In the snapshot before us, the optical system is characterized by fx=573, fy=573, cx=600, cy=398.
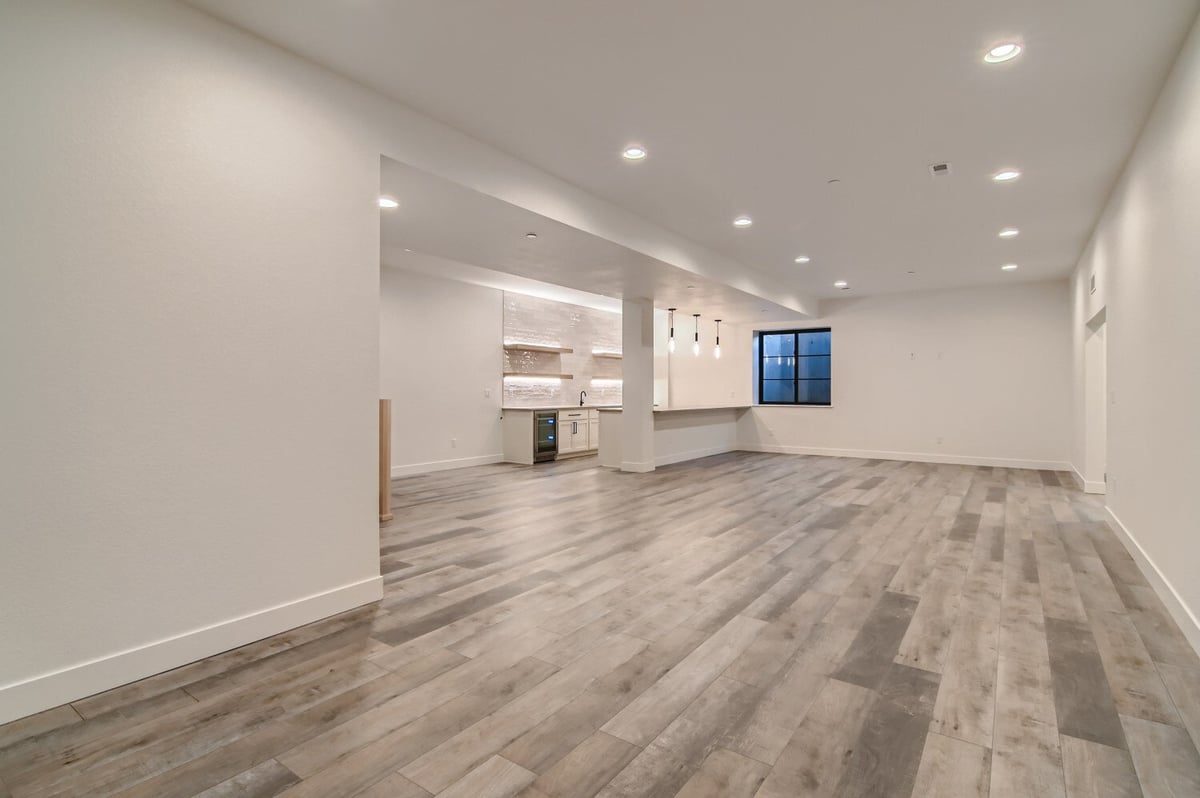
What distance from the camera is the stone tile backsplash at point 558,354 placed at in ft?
30.3

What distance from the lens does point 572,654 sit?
245cm

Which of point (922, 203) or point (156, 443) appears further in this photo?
point (922, 203)

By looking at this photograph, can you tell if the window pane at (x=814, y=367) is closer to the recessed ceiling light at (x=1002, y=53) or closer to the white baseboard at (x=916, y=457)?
the white baseboard at (x=916, y=457)

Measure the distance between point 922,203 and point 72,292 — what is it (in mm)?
5518

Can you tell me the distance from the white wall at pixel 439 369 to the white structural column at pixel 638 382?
2.28m

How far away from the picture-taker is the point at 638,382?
768 cm

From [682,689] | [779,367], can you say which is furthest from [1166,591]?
[779,367]

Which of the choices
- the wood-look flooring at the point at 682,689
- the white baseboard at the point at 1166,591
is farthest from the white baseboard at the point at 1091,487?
the wood-look flooring at the point at 682,689

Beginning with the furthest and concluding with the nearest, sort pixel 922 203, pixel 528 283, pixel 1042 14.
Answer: pixel 528 283 < pixel 922 203 < pixel 1042 14

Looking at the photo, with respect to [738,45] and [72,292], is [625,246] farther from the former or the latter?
[72,292]

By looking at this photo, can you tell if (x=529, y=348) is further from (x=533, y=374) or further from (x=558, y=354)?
(x=558, y=354)

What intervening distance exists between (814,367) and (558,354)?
4.66 m

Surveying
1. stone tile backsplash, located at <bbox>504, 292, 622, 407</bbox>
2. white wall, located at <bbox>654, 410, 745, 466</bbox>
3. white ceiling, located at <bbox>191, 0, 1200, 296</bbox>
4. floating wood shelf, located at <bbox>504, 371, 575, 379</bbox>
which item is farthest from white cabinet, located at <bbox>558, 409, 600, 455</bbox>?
white ceiling, located at <bbox>191, 0, 1200, 296</bbox>

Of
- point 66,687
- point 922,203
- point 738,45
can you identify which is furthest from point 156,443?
point 922,203
